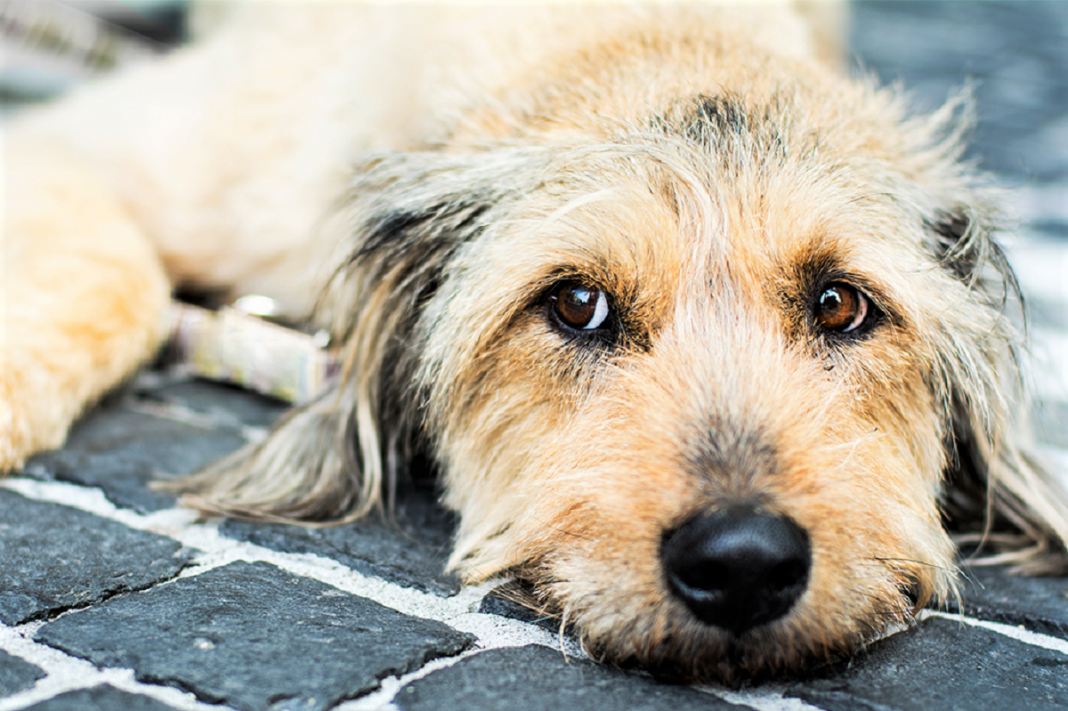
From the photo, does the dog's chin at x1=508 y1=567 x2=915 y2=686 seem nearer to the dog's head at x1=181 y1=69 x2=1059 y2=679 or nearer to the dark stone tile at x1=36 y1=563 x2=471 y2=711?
the dog's head at x1=181 y1=69 x2=1059 y2=679

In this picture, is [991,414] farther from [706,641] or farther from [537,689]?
[537,689]

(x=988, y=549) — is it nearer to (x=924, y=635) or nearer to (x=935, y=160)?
(x=924, y=635)

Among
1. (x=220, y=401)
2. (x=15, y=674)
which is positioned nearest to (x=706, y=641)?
(x=15, y=674)

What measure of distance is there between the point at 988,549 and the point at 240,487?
6.65 feet

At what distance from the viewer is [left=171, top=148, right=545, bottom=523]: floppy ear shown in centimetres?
226

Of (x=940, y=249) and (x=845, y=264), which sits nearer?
(x=845, y=264)

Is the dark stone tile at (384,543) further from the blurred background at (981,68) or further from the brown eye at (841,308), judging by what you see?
the blurred background at (981,68)

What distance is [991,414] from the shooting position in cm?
226

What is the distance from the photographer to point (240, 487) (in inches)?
93.1

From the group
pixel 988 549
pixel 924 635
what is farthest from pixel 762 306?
pixel 988 549

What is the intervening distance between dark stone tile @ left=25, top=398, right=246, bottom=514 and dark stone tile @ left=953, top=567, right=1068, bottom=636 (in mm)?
1981

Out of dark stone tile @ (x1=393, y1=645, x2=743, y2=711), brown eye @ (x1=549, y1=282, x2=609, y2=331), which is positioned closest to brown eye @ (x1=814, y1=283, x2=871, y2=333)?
brown eye @ (x1=549, y1=282, x2=609, y2=331)

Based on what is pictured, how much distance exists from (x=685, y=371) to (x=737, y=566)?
53 centimetres

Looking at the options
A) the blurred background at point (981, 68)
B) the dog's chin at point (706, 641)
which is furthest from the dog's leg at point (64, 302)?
the blurred background at point (981, 68)
